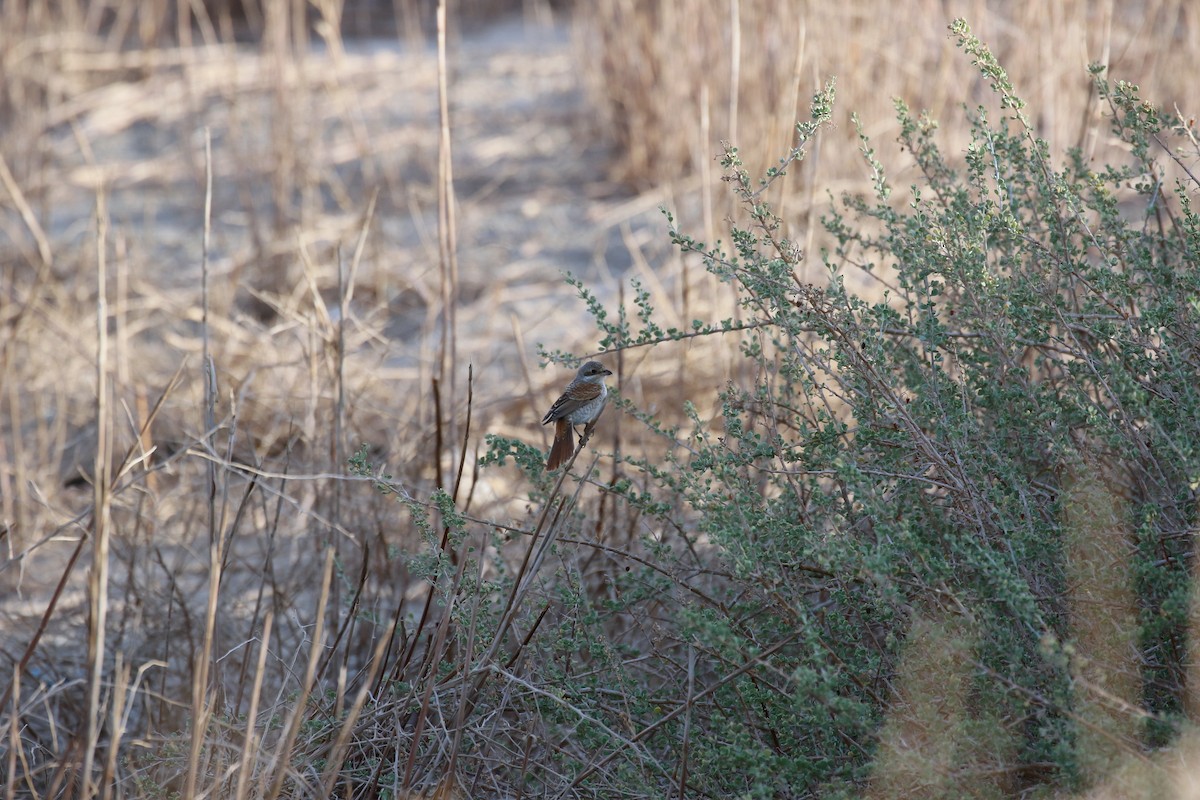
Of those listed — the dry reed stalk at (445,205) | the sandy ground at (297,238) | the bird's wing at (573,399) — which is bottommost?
the sandy ground at (297,238)

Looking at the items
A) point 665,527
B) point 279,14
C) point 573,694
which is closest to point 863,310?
point 665,527

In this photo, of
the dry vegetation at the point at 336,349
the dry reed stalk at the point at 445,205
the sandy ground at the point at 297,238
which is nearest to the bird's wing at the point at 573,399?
the dry vegetation at the point at 336,349

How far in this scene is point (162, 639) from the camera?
2826mm

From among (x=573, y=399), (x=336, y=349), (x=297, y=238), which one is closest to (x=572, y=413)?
(x=573, y=399)

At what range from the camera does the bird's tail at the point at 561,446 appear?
2.02m

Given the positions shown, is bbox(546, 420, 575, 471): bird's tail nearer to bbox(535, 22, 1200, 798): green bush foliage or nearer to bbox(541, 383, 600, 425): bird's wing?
bbox(541, 383, 600, 425): bird's wing

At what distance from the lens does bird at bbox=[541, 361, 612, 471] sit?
79.5 inches

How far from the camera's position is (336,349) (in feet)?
8.33

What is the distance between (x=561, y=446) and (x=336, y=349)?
0.74 meters

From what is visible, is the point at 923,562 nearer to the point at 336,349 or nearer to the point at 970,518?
the point at 970,518

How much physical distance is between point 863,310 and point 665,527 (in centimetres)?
58

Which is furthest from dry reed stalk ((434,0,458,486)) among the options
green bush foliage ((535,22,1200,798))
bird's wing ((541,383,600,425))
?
green bush foliage ((535,22,1200,798))

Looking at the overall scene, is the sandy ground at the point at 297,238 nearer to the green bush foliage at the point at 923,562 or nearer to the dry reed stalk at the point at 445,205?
the dry reed stalk at the point at 445,205

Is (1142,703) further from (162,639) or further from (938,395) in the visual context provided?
(162,639)
